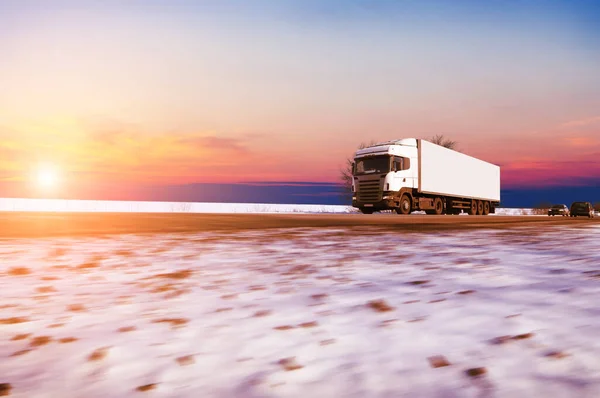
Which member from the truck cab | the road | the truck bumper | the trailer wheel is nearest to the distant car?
the trailer wheel

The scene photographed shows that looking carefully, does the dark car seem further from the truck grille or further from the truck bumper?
the truck grille

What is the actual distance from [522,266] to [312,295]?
8.41 feet

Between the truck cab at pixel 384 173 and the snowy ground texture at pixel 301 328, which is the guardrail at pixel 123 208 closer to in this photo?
the truck cab at pixel 384 173

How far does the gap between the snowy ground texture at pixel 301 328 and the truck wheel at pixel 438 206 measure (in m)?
26.0

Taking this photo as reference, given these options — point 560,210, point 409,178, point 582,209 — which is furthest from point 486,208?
point 560,210

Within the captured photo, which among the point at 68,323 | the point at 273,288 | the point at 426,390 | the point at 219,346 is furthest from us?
the point at 273,288

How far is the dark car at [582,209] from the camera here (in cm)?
4553

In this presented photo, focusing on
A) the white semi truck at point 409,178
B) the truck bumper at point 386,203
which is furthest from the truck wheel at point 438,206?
the truck bumper at point 386,203

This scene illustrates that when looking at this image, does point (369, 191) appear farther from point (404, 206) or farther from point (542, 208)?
point (542, 208)

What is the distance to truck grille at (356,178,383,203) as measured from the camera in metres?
25.9

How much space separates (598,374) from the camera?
2.33 meters

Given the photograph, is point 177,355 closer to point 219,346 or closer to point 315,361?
point 219,346

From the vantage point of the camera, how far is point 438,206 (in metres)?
31.3

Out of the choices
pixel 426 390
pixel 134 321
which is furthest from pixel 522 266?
pixel 134 321
